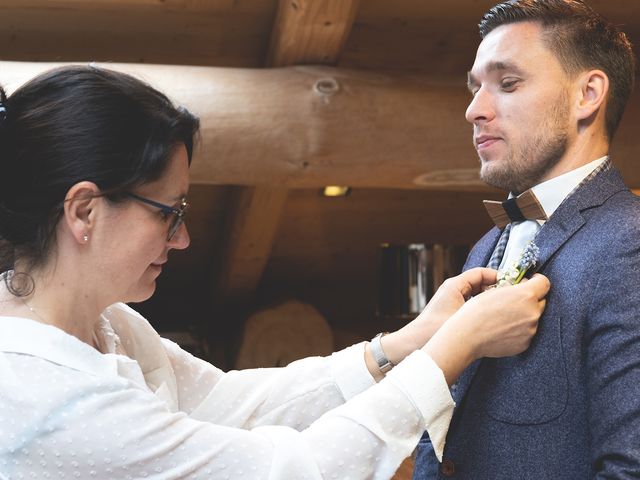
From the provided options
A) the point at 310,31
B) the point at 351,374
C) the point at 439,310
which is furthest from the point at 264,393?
the point at 310,31

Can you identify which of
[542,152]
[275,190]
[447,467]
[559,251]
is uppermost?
[542,152]

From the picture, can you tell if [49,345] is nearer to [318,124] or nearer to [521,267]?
[521,267]

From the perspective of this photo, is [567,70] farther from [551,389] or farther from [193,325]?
[193,325]

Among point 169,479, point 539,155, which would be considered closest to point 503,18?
A: point 539,155

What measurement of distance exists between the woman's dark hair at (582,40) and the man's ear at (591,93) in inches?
1.0

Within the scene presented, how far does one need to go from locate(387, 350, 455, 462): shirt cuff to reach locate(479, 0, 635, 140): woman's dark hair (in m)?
0.69

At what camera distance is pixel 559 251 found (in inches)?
69.3

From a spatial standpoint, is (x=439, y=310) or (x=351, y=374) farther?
(x=351, y=374)

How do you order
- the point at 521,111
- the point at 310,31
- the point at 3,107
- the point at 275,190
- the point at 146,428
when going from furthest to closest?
the point at 275,190
the point at 310,31
the point at 521,111
the point at 3,107
the point at 146,428

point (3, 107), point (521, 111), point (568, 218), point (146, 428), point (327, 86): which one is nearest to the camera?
point (146, 428)

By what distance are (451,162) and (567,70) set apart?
2.15 m

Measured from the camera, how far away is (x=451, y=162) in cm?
404

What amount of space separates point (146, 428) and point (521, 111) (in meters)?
0.98

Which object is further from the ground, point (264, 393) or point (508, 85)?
point (508, 85)
